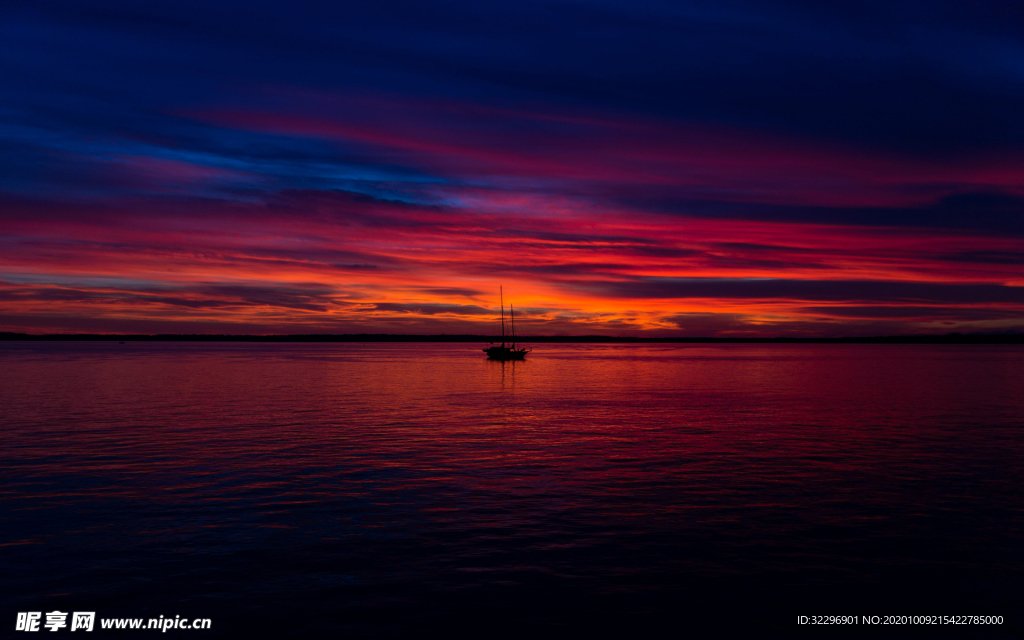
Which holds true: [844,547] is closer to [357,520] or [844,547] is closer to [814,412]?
[357,520]

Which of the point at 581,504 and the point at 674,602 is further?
the point at 581,504

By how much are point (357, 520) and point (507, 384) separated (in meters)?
63.3

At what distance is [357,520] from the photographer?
20359 millimetres

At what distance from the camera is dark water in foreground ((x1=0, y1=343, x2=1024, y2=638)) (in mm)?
14203

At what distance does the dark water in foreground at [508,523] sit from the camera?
14203 millimetres

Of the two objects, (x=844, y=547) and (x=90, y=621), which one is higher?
(x=844, y=547)

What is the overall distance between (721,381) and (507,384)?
94.1ft

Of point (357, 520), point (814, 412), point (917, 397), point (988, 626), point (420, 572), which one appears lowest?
point (988, 626)

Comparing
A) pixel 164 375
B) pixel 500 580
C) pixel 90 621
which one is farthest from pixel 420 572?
pixel 164 375

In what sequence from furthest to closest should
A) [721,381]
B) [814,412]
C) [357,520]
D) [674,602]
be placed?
[721,381]
[814,412]
[357,520]
[674,602]

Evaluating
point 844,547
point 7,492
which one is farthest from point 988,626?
point 7,492

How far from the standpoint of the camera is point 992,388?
74.2 metres

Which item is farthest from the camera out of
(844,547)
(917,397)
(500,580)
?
(917,397)

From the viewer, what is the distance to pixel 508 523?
20.0 m
